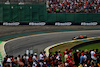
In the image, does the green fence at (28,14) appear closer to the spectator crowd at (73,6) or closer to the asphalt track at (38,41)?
the spectator crowd at (73,6)

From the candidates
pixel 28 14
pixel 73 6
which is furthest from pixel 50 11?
pixel 73 6

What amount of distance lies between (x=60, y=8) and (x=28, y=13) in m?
5.46

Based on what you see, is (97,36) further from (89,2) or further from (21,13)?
(21,13)

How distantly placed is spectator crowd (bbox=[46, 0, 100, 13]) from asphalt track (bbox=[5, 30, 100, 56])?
4724 millimetres

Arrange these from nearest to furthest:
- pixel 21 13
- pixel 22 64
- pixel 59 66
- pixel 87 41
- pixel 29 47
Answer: pixel 59 66 < pixel 22 64 < pixel 29 47 < pixel 87 41 < pixel 21 13

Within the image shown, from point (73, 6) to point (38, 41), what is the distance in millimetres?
11868

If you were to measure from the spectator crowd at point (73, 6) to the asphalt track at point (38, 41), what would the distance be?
4.72m

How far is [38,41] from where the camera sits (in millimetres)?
31391

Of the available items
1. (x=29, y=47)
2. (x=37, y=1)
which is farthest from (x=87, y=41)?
(x=37, y=1)

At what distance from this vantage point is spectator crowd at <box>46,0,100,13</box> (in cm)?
4016

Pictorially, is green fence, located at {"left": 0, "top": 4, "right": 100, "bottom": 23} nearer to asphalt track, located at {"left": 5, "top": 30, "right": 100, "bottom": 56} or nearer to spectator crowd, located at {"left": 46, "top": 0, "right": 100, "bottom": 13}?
spectator crowd, located at {"left": 46, "top": 0, "right": 100, "bottom": 13}

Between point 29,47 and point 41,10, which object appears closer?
point 29,47

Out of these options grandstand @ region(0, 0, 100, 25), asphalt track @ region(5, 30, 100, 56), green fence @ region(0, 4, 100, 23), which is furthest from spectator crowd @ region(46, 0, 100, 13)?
asphalt track @ region(5, 30, 100, 56)

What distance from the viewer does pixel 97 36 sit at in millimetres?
35094
